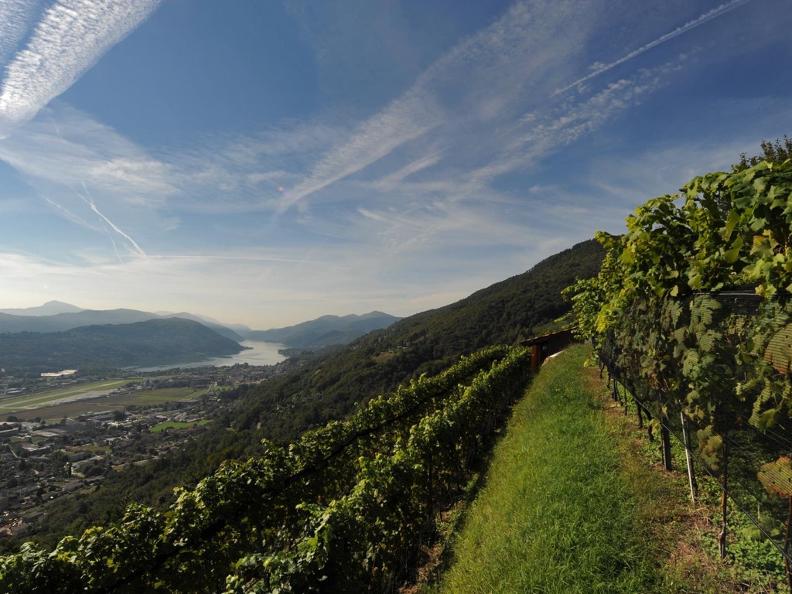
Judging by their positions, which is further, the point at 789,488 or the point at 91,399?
the point at 91,399

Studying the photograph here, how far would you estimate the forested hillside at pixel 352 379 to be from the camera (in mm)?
60969

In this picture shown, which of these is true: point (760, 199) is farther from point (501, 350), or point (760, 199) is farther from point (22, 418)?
point (22, 418)

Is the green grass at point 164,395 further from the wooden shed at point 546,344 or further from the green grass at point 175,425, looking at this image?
the wooden shed at point 546,344

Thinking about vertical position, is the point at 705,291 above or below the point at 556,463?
above

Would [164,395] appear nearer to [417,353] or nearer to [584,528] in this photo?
[417,353]

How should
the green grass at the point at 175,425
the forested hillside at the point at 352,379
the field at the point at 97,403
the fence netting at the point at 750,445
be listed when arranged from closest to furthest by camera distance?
the fence netting at the point at 750,445 → the forested hillside at the point at 352,379 → the green grass at the point at 175,425 → the field at the point at 97,403

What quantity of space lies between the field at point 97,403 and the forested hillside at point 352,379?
73618mm

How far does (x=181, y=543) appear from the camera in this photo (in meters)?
5.44

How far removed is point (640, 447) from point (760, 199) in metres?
6.58

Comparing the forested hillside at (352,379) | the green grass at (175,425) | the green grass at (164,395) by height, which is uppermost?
the forested hillside at (352,379)

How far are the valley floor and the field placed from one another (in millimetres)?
183873

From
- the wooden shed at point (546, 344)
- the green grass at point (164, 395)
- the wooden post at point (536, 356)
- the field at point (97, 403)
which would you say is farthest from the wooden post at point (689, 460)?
the green grass at point (164, 395)

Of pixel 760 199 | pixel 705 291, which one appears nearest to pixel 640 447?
pixel 705 291

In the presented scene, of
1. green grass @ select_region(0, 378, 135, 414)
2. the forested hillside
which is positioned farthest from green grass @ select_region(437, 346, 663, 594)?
green grass @ select_region(0, 378, 135, 414)
